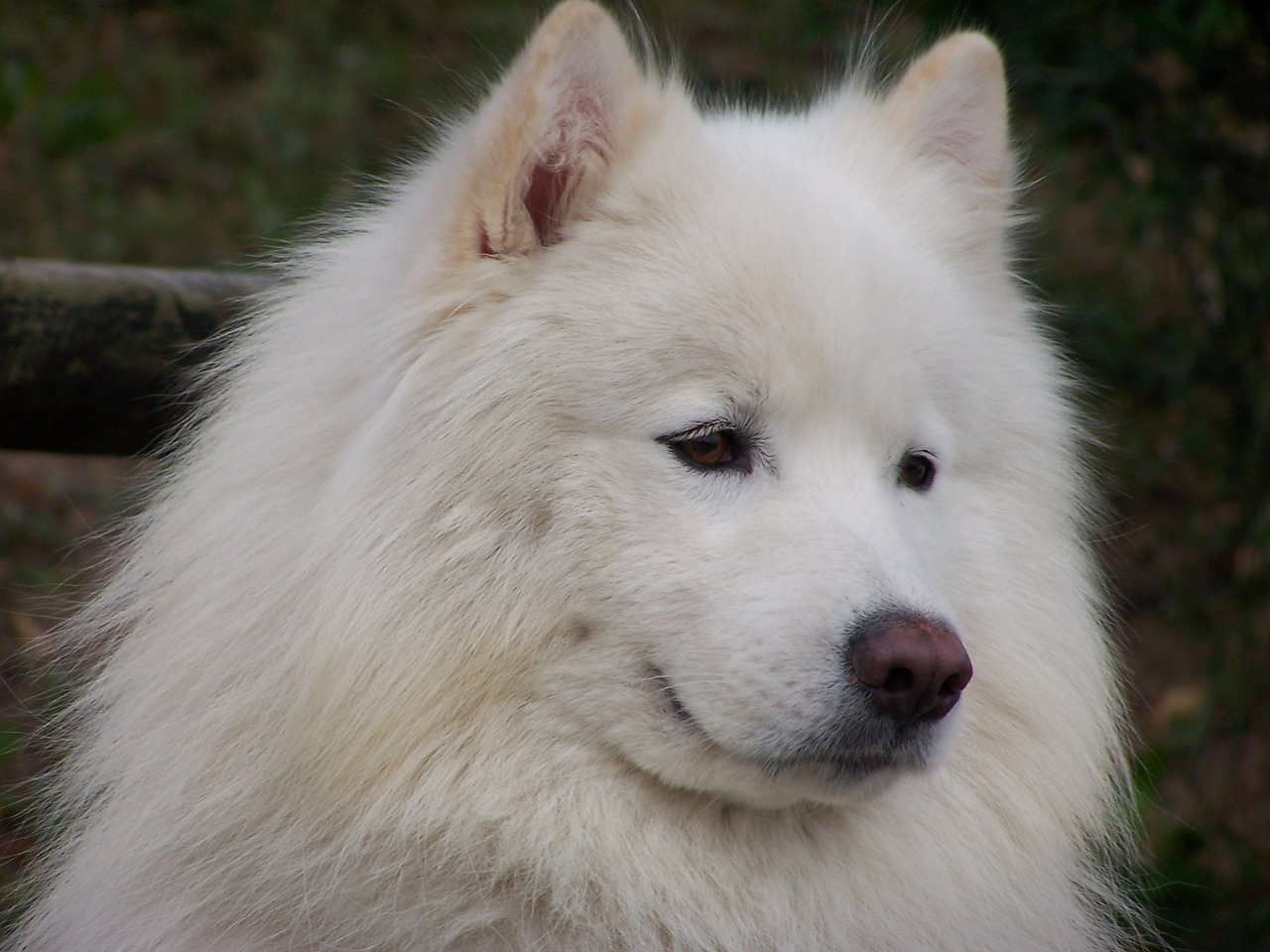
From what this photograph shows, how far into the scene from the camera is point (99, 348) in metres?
3.75

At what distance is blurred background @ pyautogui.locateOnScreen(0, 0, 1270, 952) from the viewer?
4.86 metres

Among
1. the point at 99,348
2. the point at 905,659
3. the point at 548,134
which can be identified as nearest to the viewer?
the point at 905,659

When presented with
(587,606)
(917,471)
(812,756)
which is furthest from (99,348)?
(812,756)

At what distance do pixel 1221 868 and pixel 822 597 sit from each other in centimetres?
390

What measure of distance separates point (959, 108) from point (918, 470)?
0.92 m

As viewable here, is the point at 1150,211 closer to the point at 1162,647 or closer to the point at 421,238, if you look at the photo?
the point at 1162,647

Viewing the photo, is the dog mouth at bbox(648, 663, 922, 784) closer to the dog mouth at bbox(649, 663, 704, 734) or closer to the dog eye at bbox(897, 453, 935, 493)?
the dog mouth at bbox(649, 663, 704, 734)

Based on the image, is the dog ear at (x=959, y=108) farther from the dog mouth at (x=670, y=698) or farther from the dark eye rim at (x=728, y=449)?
the dog mouth at (x=670, y=698)

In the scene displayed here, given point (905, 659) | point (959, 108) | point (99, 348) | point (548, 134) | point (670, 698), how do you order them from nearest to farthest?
point (905, 659) → point (670, 698) → point (548, 134) → point (959, 108) → point (99, 348)

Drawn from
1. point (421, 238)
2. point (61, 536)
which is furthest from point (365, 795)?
point (61, 536)

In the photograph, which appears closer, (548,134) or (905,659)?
(905,659)

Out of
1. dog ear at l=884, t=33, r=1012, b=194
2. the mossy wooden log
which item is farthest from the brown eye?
the mossy wooden log

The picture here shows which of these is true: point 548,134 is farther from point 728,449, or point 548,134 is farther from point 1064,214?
point 1064,214

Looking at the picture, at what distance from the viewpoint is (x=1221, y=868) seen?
17.5 feet
